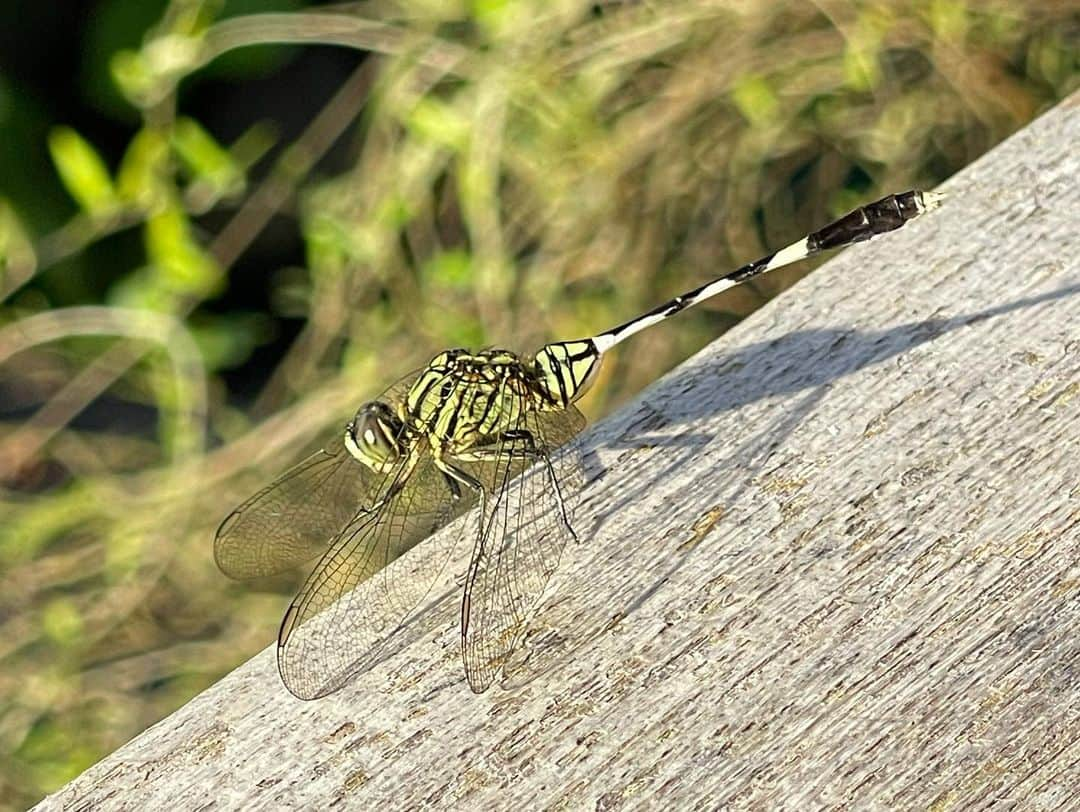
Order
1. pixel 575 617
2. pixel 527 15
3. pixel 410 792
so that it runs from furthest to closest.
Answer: pixel 527 15 < pixel 575 617 < pixel 410 792

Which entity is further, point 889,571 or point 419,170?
point 419,170

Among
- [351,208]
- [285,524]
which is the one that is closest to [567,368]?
[285,524]

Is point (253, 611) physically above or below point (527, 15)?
below

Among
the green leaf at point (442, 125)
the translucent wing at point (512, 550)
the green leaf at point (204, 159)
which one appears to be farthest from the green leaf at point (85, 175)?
the translucent wing at point (512, 550)

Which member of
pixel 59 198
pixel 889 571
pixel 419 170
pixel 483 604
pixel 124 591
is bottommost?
pixel 889 571

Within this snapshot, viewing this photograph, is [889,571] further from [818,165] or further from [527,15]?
[818,165]

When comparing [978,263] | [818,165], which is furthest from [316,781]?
[818,165]
